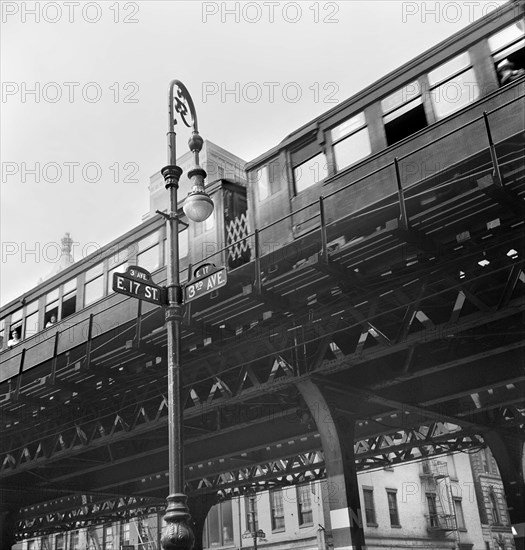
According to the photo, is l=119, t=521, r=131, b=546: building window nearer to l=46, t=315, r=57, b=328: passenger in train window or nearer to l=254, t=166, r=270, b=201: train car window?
l=46, t=315, r=57, b=328: passenger in train window

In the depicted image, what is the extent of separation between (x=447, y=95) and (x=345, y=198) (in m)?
2.98

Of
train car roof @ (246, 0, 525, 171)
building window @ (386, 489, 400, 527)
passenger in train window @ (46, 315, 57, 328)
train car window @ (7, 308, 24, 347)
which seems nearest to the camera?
train car roof @ (246, 0, 525, 171)

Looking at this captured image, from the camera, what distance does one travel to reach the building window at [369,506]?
1610 inches

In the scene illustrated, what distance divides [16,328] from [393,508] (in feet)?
93.9

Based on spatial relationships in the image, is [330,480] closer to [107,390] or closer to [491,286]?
[491,286]

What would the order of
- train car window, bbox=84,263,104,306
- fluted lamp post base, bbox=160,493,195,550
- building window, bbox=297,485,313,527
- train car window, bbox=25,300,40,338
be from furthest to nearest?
building window, bbox=297,485,313,527 → train car window, bbox=25,300,40,338 → train car window, bbox=84,263,104,306 → fluted lamp post base, bbox=160,493,195,550

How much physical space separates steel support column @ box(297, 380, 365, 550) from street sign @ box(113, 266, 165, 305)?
4.97 meters

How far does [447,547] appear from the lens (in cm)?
4459

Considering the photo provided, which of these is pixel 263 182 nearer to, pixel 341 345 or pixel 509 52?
pixel 341 345

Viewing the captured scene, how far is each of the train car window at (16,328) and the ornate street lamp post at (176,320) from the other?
15234 millimetres

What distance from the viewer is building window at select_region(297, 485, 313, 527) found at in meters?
40.0

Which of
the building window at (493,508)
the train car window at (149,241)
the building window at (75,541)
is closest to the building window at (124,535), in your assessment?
the building window at (75,541)

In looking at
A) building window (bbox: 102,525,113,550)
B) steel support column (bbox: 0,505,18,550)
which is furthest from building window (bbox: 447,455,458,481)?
steel support column (bbox: 0,505,18,550)

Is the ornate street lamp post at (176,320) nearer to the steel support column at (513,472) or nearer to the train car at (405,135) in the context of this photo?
the train car at (405,135)
